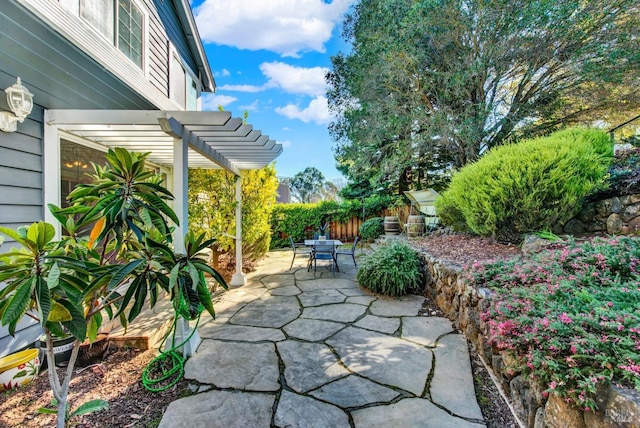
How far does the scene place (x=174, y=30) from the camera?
18.0 ft

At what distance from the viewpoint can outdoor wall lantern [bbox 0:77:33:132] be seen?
214cm

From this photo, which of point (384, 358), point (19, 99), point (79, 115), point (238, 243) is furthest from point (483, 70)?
point (19, 99)

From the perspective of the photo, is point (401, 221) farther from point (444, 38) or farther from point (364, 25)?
point (364, 25)

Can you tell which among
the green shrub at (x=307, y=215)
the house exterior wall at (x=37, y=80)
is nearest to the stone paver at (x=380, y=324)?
the house exterior wall at (x=37, y=80)

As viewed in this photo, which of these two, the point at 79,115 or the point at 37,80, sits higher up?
the point at 37,80

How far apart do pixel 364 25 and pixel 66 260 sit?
8555mm

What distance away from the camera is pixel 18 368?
6.85 ft

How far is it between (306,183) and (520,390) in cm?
2929

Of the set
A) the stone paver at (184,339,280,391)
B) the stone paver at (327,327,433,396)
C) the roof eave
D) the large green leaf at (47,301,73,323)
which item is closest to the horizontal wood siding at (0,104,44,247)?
the large green leaf at (47,301,73,323)

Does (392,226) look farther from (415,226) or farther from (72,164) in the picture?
(72,164)

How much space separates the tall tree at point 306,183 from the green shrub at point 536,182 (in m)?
26.3

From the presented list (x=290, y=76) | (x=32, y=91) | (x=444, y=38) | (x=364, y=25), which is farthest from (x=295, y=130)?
(x=32, y=91)

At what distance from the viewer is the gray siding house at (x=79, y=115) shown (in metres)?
2.29

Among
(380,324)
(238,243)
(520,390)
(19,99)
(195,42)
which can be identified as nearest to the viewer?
(520,390)
